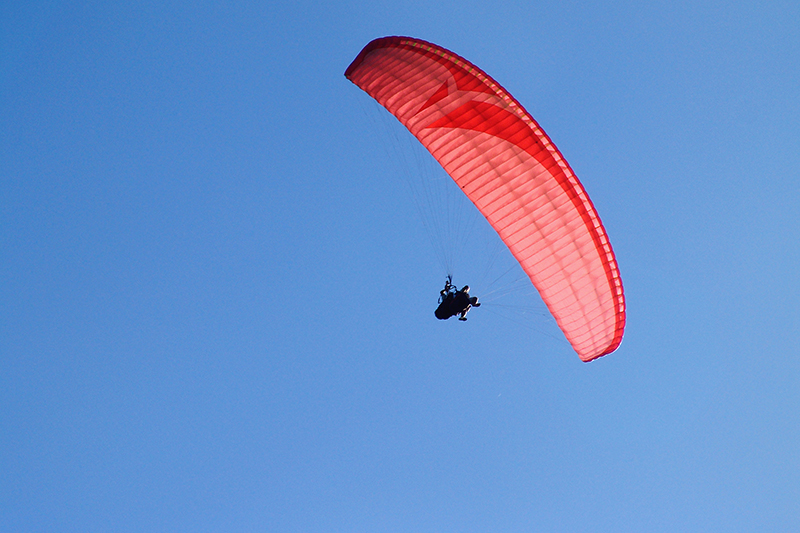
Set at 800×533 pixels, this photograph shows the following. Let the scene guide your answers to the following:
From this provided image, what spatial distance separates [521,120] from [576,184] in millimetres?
1969

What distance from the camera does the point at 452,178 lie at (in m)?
18.6

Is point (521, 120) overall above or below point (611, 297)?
above

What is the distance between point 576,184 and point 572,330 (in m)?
4.12

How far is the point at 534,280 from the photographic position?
18.6m

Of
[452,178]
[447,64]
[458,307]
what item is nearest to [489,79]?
[447,64]

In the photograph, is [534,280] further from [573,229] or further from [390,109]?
[390,109]

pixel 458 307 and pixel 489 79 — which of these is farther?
pixel 458 307

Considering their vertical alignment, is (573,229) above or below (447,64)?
below

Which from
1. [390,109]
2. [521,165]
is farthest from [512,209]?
[390,109]

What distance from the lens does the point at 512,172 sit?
17812mm

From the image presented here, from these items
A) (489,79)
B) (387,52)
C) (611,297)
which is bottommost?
(611,297)

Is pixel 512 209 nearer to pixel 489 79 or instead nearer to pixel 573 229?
pixel 573 229

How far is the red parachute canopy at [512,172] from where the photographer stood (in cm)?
1744

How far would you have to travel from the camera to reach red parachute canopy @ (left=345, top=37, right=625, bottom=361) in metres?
17.4
